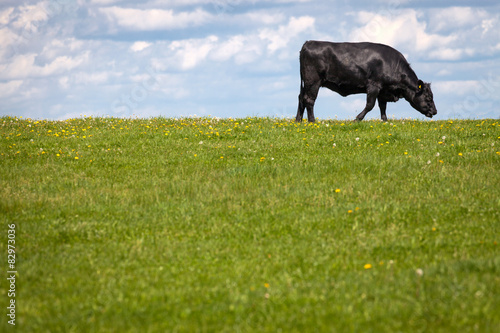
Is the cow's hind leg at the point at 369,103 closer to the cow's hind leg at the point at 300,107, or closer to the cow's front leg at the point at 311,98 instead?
the cow's front leg at the point at 311,98

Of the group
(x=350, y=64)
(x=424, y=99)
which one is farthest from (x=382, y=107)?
(x=350, y=64)

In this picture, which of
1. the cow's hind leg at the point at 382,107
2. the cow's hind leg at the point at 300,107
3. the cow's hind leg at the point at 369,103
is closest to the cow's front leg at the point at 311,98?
the cow's hind leg at the point at 300,107

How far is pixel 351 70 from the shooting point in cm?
1988

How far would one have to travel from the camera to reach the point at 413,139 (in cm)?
1558

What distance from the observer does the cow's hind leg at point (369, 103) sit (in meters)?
20.2

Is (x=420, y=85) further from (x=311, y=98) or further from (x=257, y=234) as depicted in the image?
(x=257, y=234)

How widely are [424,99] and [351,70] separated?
395 centimetres

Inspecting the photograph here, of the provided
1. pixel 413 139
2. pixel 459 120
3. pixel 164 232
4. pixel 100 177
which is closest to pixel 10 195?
pixel 100 177

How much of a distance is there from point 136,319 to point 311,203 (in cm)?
481

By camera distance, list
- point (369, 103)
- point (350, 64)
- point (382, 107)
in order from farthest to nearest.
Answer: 1. point (382, 107)
2. point (369, 103)
3. point (350, 64)

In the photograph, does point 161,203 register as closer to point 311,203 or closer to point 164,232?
point 164,232

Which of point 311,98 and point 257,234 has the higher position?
A: point 311,98

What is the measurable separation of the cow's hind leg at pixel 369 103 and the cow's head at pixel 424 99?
7.39 ft

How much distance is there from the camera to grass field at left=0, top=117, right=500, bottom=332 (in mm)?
5629
